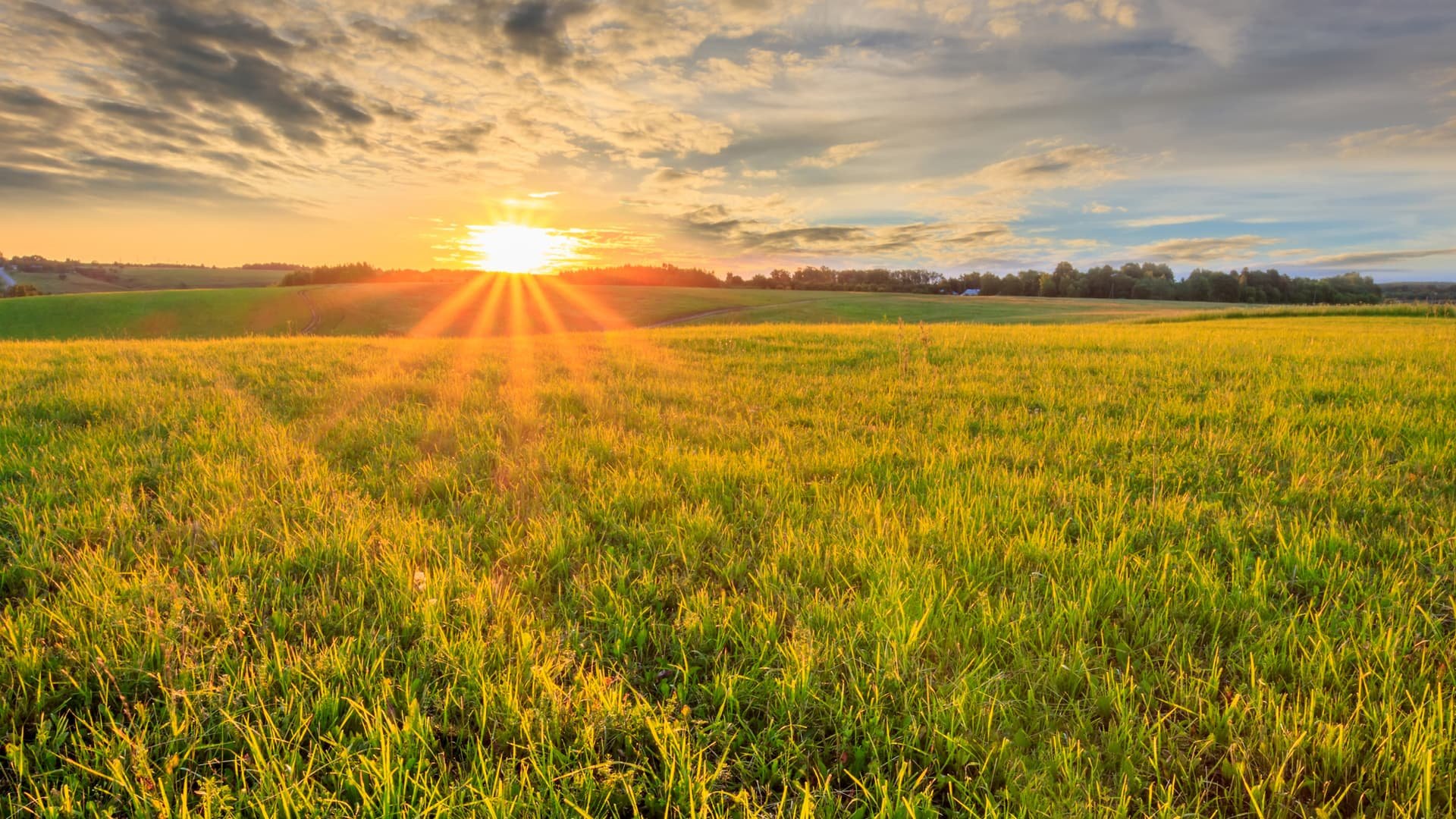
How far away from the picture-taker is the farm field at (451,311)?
172 feet

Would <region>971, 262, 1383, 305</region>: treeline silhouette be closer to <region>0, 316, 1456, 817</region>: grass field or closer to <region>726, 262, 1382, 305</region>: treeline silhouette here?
<region>726, 262, 1382, 305</region>: treeline silhouette

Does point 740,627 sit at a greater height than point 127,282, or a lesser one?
lesser

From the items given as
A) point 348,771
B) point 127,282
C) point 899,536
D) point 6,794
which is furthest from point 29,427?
point 127,282

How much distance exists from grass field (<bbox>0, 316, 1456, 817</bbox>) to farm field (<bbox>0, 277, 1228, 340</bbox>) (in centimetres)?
4312

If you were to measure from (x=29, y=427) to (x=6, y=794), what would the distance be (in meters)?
5.20

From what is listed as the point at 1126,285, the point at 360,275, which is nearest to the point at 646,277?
the point at 360,275

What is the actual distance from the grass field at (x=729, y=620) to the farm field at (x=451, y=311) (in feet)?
141

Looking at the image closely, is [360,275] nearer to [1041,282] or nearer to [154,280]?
[154,280]

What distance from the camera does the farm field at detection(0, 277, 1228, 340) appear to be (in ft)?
172

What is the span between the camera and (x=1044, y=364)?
8.69m

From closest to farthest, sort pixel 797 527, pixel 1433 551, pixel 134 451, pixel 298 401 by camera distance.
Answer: pixel 1433 551 < pixel 797 527 < pixel 134 451 < pixel 298 401

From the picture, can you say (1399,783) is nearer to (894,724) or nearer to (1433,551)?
(894,724)

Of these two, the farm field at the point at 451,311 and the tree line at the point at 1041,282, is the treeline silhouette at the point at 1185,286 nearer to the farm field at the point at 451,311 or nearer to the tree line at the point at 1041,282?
the tree line at the point at 1041,282

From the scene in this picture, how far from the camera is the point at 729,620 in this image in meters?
2.38
